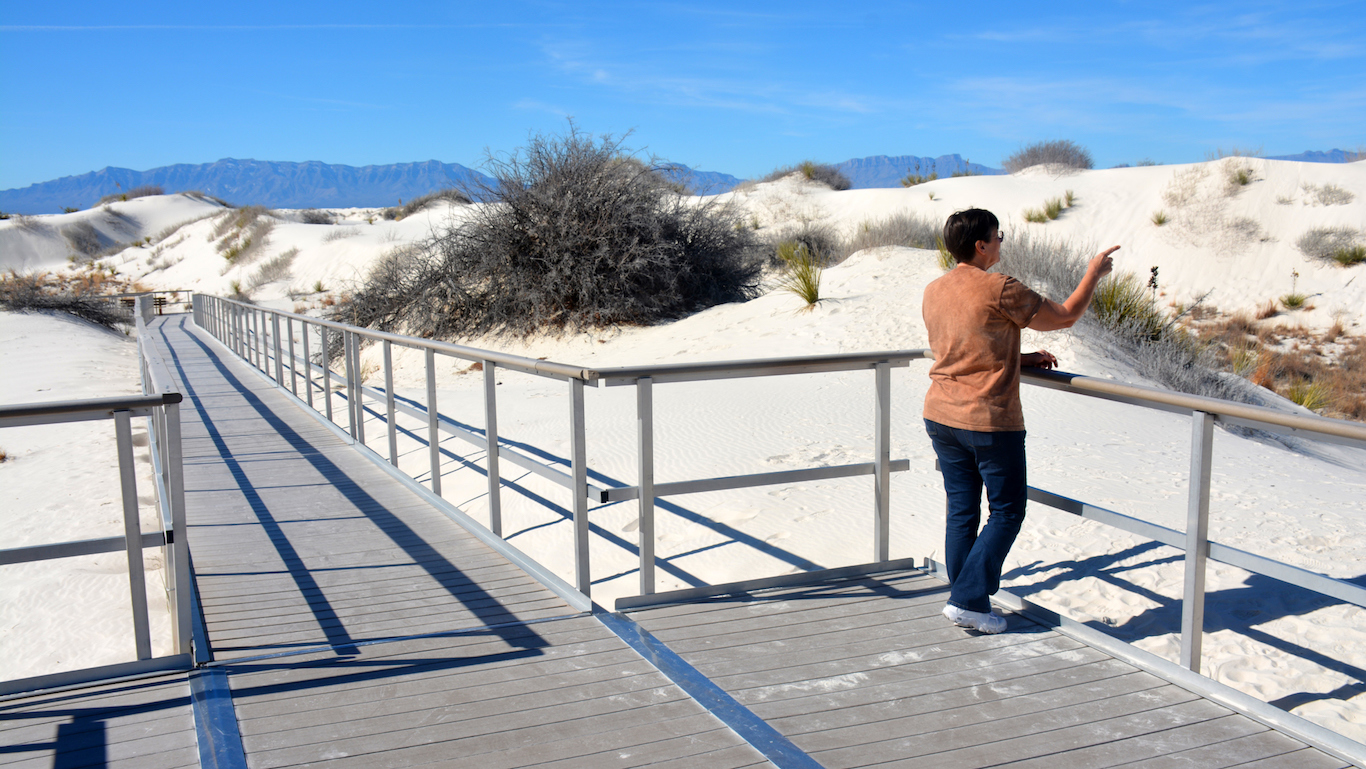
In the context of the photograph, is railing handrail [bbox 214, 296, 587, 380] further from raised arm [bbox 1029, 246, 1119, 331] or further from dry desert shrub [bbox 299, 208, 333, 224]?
dry desert shrub [bbox 299, 208, 333, 224]

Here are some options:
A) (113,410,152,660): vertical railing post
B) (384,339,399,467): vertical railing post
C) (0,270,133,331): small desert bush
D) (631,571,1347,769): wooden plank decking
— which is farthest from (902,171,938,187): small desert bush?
(113,410,152,660): vertical railing post

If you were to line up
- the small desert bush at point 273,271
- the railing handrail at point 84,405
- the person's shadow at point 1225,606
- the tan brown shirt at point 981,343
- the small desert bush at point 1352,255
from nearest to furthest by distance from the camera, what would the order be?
the railing handrail at point 84,405
the tan brown shirt at point 981,343
the person's shadow at point 1225,606
the small desert bush at point 1352,255
the small desert bush at point 273,271

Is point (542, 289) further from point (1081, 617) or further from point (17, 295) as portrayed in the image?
point (17, 295)

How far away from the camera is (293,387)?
1079 cm

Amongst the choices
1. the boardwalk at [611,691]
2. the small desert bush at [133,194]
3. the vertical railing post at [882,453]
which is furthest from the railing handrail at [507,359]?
the small desert bush at [133,194]

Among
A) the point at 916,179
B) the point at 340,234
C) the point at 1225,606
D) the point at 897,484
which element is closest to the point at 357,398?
the point at 897,484

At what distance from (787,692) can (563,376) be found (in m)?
1.57

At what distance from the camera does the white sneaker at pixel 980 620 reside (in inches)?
135

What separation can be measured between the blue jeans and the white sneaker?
0.02m

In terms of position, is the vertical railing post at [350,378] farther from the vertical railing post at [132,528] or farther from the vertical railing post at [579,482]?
the vertical railing post at [132,528]

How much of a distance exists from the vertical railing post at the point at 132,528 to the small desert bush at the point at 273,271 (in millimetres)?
38238

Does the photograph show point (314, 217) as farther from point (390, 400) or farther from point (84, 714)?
point (84, 714)

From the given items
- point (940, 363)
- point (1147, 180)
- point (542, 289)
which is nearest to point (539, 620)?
point (940, 363)

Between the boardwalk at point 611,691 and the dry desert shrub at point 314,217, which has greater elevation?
the dry desert shrub at point 314,217
